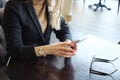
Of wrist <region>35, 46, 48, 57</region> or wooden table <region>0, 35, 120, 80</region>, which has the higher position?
wrist <region>35, 46, 48, 57</region>

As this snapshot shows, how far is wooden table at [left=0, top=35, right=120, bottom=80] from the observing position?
1.08 metres

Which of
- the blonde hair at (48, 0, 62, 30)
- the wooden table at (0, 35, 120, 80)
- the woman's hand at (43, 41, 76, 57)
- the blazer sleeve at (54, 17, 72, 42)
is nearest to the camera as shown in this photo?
the wooden table at (0, 35, 120, 80)

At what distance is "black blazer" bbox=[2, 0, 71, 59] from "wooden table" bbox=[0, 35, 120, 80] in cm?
10

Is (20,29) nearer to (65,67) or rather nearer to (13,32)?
(13,32)

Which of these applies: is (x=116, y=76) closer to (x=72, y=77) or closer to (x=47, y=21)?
(x=72, y=77)

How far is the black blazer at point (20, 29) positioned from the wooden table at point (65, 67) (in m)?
0.10

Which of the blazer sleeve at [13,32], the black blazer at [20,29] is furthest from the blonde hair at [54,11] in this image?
the blazer sleeve at [13,32]

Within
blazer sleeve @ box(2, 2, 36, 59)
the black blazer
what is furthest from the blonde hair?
blazer sleeve @ box(2, 2, 36, 59)

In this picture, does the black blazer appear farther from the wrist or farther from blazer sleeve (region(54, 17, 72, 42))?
blazer sleeve (region(54, 17, 72, 42))

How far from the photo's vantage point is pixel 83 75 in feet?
3.73

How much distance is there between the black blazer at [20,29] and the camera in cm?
131

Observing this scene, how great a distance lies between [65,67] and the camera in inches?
47.1

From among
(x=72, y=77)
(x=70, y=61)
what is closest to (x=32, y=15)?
(x=70, y=61)

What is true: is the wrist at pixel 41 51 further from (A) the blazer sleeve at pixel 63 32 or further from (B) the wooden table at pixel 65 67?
(A) the blazer sleeve at pixel 63 32
